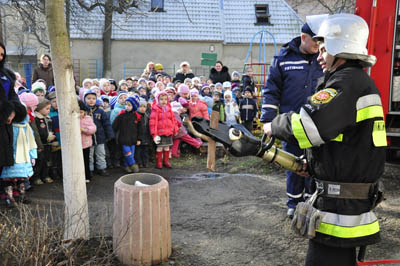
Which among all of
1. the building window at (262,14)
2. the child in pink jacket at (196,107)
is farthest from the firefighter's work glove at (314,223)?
the building window at (262,14)

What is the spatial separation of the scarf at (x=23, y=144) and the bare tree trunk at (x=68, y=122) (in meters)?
1.83

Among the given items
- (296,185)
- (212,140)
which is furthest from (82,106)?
(212,140)

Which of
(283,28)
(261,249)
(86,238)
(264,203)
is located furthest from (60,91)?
(283,28)

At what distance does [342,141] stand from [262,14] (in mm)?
22484

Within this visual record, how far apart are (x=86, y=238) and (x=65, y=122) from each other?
106 cm

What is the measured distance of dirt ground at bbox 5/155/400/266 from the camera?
140 inches

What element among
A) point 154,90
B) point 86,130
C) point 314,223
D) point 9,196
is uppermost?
point 154,90

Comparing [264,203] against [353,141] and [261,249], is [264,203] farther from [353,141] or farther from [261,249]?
[353,141]

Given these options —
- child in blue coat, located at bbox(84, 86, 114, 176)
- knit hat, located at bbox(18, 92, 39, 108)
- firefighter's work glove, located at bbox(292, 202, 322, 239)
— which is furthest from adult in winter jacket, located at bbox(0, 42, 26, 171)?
firefighter's work glove, located at bbox(292, 202, 322, 239)

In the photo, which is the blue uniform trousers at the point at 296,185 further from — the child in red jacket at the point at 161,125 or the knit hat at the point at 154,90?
the knit hat at the point at 154,90

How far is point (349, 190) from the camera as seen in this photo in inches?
80.4

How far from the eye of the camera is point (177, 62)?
2172 cm

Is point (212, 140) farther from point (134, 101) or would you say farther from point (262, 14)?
point (262, 14)

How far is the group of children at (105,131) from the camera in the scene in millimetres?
5039
